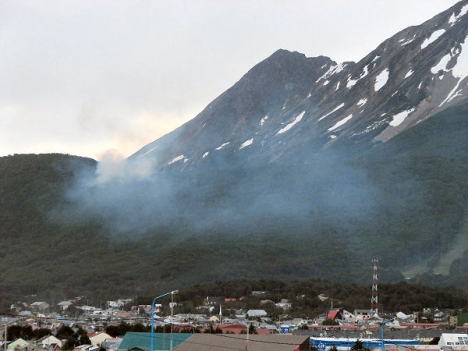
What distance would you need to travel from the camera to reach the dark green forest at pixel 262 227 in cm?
13800

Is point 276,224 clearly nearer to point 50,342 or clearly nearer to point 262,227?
point 262,227

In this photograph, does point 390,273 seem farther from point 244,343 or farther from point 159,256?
point 244,343

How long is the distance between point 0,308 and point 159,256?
43.4 m

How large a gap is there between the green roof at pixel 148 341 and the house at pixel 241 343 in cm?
149

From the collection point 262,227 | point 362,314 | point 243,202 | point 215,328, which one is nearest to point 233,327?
point 215,328

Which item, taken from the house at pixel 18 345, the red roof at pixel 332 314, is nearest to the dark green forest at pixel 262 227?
the red roof at pixel 332 314

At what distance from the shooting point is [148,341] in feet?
192

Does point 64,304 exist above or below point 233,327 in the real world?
above

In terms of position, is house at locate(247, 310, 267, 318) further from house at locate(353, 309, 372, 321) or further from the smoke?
the smoke

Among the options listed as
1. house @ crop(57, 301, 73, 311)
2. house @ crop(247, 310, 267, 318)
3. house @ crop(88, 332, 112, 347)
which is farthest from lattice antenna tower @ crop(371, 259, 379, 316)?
house @ crop(57, 301, 73, 311)

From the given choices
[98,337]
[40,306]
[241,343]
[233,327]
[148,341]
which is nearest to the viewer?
[241,343]

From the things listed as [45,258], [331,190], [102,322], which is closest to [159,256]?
[45,258]

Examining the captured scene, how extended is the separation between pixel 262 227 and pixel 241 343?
107791 millimetres

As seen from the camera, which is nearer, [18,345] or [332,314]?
[18,345]
